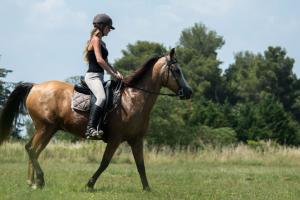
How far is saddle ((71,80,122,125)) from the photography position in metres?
11.3

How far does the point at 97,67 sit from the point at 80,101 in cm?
71

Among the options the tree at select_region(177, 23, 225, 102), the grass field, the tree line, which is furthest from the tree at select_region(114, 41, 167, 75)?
the grass field

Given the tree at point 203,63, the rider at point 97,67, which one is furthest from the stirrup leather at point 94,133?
the tree at point 203,63

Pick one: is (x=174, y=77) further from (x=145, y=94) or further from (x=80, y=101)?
(x=80, y=101)

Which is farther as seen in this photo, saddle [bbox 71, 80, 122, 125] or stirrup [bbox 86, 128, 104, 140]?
saddle [bbox 71, 80, 122, 125]

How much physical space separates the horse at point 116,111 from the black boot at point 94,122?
11.1 inches

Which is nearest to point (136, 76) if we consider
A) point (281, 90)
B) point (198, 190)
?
point (198, 190)

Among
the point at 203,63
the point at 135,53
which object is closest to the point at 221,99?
the point at 203,63

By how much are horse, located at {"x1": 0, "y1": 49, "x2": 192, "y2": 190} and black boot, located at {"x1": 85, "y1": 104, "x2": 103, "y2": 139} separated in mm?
283

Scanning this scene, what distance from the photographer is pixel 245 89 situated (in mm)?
78250

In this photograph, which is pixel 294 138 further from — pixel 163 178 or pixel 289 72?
pixel 163 178

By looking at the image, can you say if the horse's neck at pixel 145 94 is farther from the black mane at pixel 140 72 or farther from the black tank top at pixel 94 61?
the black tank top at pixel 94 61

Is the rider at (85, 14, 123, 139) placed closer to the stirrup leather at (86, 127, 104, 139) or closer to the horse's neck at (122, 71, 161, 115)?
the stirrup leather at (86, 127, 104, 139)

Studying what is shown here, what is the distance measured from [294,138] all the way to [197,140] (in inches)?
615
